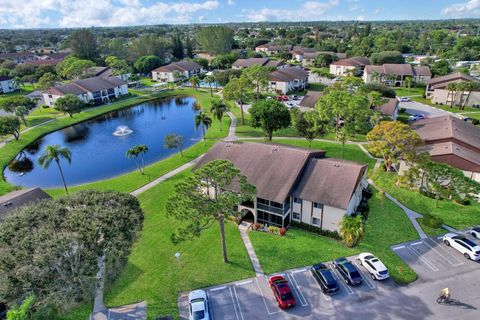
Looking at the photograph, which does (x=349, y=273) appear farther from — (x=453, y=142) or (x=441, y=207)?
(x=453, y=142)

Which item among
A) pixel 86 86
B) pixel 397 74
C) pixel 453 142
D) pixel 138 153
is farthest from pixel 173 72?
pixel 453 142

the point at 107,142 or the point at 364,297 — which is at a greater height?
the point at 107,142

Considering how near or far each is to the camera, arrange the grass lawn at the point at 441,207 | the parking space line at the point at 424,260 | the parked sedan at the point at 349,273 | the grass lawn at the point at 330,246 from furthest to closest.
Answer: the grass lawn at the point at 441,207
the grass lawn at the point at 330,246
the parking space line at the point at 424,260
the parked sedan at the point at 349,273

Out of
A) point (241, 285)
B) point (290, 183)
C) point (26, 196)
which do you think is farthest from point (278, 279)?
point (26, 196)

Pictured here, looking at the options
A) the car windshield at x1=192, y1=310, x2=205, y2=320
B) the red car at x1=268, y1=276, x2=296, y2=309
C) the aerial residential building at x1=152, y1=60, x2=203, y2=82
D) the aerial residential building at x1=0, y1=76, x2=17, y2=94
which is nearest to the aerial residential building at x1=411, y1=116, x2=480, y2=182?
the red car at x1=268, y1=276, x2=296, y2=309

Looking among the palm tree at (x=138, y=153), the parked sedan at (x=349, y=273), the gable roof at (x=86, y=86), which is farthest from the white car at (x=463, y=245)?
the gable roof at (x=86, y=86)

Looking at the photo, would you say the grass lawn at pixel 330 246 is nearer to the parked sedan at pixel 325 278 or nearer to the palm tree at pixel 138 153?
the parked sedan at pixel 325 278
